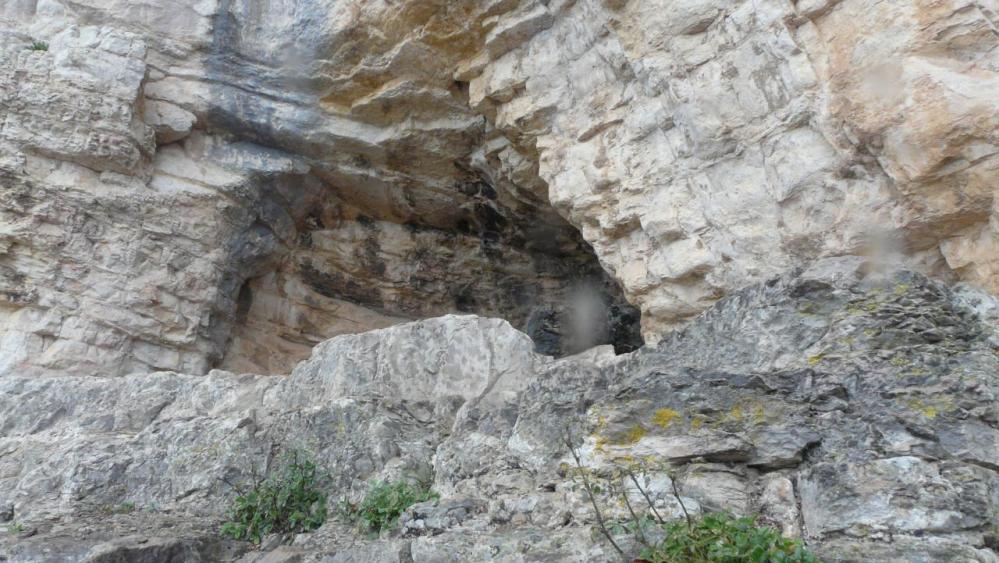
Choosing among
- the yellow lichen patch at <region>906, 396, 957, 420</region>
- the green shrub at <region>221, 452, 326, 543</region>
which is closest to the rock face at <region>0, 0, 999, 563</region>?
the yellow lichen patch at <region>906, 396, 957, 420</region>

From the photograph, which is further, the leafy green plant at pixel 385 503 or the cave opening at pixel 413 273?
the cave opening at pixel 413 273

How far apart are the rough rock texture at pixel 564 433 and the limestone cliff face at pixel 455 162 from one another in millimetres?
1566

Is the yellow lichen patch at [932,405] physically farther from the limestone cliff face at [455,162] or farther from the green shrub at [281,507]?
the green shrub at [281,507]

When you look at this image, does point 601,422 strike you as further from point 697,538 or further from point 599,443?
point 697,538

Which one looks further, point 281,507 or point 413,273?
point 413,273

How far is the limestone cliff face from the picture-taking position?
19.5 ft

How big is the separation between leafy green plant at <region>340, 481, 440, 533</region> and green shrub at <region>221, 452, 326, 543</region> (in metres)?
0.35

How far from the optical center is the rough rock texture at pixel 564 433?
3639 millimetres

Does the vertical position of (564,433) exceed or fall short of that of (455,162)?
it falls short

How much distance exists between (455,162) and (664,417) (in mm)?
8063

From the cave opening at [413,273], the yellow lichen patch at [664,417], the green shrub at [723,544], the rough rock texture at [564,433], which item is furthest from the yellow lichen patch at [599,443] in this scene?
the cave opening at [413,273]

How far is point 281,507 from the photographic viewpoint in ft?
18.0

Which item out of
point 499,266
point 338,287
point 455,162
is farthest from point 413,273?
point 455,162

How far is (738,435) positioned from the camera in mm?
4098
